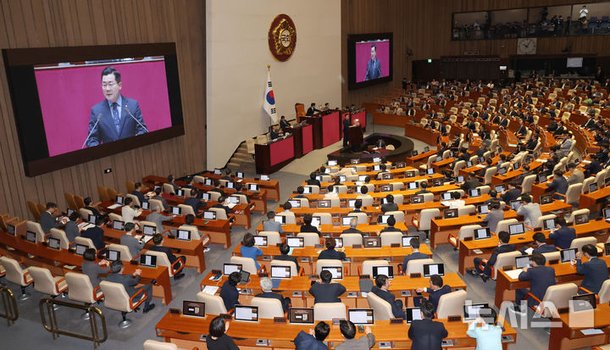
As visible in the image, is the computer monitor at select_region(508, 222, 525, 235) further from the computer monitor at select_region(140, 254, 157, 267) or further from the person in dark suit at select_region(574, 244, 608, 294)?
the computer monitor at select_region(140, 254, 157, 267)

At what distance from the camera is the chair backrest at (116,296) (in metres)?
8.92

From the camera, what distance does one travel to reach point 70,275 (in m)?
9.20

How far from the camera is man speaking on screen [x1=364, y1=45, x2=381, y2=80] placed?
1259 inches

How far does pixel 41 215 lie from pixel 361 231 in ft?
27.8

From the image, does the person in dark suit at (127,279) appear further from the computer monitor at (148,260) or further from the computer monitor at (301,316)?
the computer monitor at (301,316)

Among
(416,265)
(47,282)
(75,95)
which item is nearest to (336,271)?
(416,265)

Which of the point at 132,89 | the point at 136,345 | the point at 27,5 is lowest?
the point at 136,345

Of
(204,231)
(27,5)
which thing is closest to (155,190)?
(204,231)

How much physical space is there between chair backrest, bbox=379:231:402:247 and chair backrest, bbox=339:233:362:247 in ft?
1.64

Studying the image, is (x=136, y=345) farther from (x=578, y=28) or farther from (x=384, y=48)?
(x=578, y=28)

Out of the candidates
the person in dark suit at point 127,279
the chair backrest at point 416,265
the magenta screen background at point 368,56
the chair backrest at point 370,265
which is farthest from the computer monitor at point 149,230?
the magenta screen background at point 368,56

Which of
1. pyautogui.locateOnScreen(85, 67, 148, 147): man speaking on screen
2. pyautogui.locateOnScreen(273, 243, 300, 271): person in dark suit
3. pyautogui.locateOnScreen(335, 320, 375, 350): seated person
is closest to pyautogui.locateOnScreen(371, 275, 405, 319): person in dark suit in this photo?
pyautogui.locateOnScreen(335, 320, 375, 350): seated person

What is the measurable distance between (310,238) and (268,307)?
132 inches

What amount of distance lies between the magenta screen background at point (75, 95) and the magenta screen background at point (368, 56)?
52.2 feet
